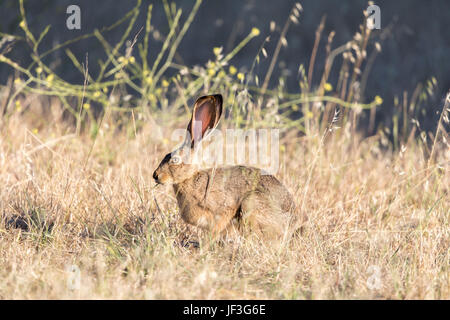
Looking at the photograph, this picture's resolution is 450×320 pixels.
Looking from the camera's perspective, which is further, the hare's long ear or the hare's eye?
the hare's eye

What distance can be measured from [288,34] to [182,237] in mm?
6904

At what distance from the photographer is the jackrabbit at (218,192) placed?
4254 mm

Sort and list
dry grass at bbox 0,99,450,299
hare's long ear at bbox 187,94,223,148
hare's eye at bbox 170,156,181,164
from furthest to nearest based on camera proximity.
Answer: hare's eye at bbox 170,156,181,164 < hare's long ear at bbox 187,94,223,148 < dry grass at bbox 0,99,450,299

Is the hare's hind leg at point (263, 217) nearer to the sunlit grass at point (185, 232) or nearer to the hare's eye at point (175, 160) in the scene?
the sunlit grass at point (185, 232)

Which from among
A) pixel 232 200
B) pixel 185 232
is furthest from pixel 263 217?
pixel 185 232

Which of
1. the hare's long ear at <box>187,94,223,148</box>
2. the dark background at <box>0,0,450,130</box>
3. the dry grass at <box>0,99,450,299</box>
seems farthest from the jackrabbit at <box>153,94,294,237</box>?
the dark background at <box>0,0,450,130</box>

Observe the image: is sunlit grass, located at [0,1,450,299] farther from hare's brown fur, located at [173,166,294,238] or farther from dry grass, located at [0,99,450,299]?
hare's brown fur, located at [173,166,294,238]

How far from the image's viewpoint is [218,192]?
4.34 m

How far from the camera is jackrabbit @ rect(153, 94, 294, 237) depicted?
425cm

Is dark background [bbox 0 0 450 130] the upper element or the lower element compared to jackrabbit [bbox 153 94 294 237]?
upper

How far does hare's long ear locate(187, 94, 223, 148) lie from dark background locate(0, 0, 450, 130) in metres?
4.81

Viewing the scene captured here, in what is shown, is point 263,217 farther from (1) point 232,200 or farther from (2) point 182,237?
(2) point 182,237

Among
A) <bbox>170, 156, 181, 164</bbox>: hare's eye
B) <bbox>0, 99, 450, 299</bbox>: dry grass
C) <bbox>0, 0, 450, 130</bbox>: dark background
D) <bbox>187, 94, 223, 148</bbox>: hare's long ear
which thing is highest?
<bbox>0, 0, 450, 130</bbox>: dark background
